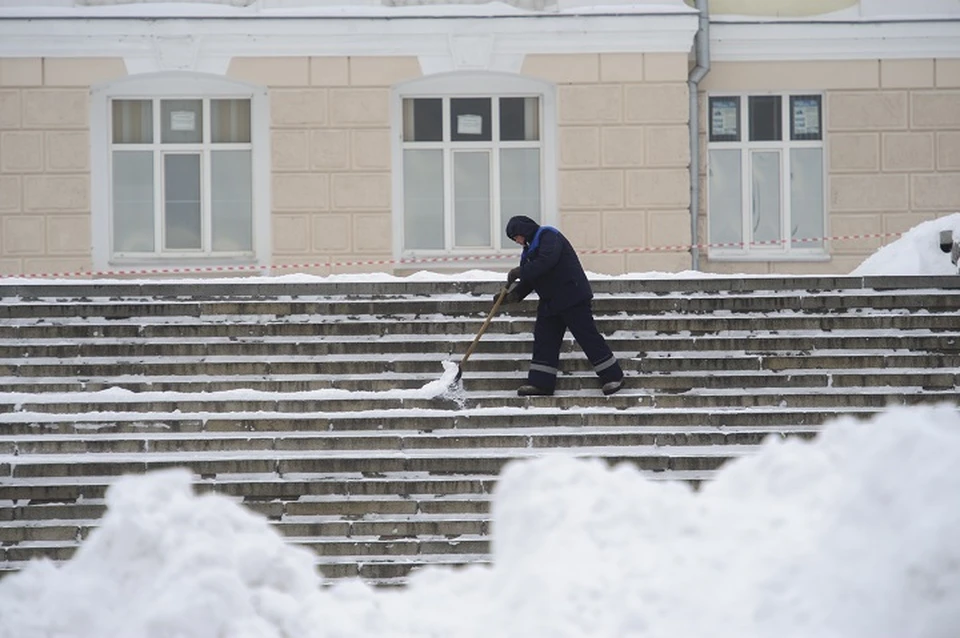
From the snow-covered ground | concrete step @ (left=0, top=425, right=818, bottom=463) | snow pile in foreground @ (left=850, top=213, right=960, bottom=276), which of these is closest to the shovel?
concrete step @ (left=0, top=425, right=818, bottom=463)

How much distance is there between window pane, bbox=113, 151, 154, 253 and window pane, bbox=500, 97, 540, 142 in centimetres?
392

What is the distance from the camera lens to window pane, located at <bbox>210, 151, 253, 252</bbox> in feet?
62.2

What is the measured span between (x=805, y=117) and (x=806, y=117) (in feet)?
0.04

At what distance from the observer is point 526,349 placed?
44.6 feet

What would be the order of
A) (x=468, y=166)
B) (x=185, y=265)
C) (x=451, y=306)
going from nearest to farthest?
(x=451, y=306)
(x=185, y=265)
(x=468, y=166)

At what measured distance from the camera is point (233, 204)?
62.3 feet

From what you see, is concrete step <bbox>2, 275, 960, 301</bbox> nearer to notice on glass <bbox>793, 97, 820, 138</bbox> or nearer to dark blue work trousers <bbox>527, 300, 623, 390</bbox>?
dark blue work trousers <bbox>527, 300, 623, 390</bbox>

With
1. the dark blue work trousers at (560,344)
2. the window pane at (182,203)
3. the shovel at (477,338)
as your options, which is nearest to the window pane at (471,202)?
the window pane at (182,203)

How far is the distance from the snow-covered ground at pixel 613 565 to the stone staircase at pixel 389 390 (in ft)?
8.12

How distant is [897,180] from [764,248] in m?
Result: 1.63

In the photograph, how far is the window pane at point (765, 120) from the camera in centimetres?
1955

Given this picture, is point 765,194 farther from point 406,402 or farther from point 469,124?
point 406,402

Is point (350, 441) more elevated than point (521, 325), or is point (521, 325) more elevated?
point (521, 325)

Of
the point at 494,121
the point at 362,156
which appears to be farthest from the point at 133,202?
the point at 494,121
